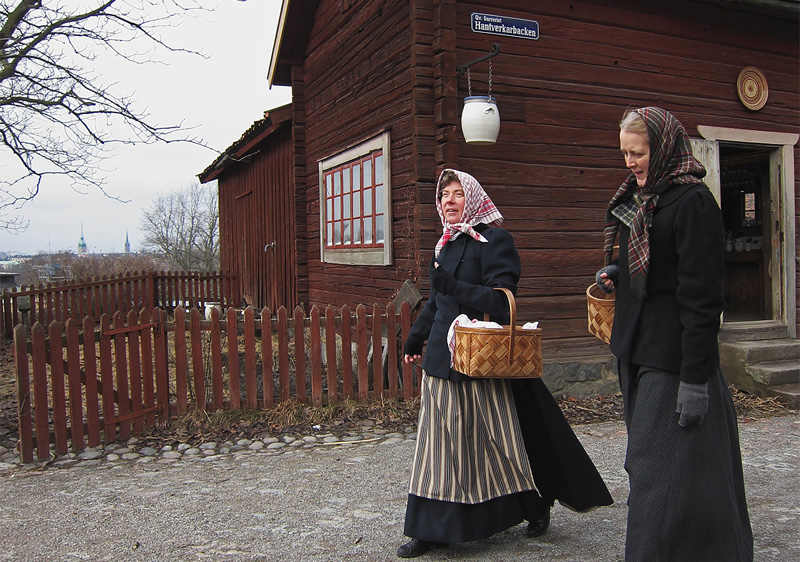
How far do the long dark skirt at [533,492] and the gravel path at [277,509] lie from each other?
18 cm

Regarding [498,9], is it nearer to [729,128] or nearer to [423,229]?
[423,229]

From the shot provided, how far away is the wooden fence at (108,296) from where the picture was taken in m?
12.5

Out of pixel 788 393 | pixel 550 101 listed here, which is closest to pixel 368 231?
pixel 550 101

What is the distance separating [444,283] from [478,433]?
71cm

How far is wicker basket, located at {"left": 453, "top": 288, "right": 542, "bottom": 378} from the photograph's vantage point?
9.65 ft

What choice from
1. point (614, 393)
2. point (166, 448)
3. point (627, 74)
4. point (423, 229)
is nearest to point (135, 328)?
point (166, 448)

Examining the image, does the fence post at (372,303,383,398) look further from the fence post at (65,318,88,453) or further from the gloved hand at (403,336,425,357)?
the gloved hand at (403,336,425,357)

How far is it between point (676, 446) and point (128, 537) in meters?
2.71

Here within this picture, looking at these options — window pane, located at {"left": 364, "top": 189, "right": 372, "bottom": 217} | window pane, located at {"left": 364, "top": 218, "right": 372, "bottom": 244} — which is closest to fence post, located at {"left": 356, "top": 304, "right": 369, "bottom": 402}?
window pane, located at {"left": 364, "top": 218, "right": 372, "bottom": 244}

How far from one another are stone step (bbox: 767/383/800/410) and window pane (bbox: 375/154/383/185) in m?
4.57

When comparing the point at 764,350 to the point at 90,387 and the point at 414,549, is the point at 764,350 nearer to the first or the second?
the point at 414,549

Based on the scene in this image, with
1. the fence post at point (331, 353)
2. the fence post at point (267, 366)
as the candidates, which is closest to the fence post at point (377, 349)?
the fence post at point (331, 353)

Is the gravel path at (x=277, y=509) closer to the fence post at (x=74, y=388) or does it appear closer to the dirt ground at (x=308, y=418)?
the fence post at (x=74, y=388)

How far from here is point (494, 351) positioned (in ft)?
9.68
